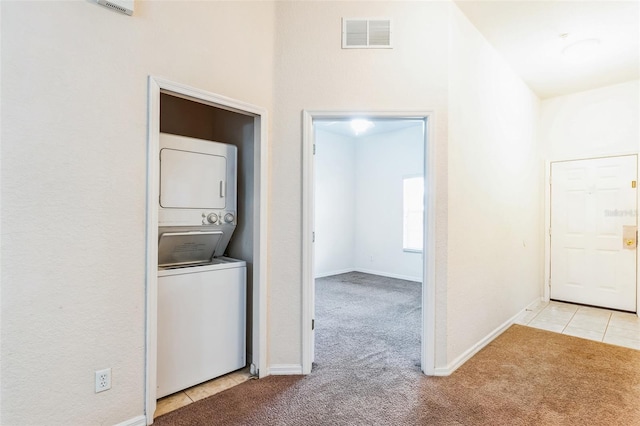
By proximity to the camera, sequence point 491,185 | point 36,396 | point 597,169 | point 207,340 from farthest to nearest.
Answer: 1. point 597,169
2. point 491,185
3. point 207,340
4. point 36,396

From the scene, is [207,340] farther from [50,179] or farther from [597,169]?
[597,169]

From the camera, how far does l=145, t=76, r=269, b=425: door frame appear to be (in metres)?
1.92

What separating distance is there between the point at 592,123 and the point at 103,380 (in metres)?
5.92

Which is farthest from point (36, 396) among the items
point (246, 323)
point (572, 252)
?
point (572, 252)

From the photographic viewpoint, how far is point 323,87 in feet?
8.28

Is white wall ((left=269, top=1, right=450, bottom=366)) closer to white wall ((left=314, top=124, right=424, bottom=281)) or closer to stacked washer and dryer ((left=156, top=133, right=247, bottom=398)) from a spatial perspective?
Result: stacked washer and dryer ((left=156, top=133, right=247, bottom=398))

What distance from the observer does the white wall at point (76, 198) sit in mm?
1519

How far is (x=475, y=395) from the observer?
2256 millimetres

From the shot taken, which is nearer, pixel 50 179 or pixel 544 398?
pixel 50 179

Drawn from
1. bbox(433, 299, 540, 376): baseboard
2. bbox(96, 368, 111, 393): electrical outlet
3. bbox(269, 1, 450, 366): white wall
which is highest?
bbox(269, 1, 450, 366): white wall

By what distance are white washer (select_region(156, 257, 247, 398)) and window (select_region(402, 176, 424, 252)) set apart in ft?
14.4

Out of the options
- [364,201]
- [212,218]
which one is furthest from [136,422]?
[364,201]

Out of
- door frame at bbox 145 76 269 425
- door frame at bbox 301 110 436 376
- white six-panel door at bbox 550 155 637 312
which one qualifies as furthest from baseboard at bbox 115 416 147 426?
white six-panel door at bbox 550 155 637 312

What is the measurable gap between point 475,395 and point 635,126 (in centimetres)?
413
